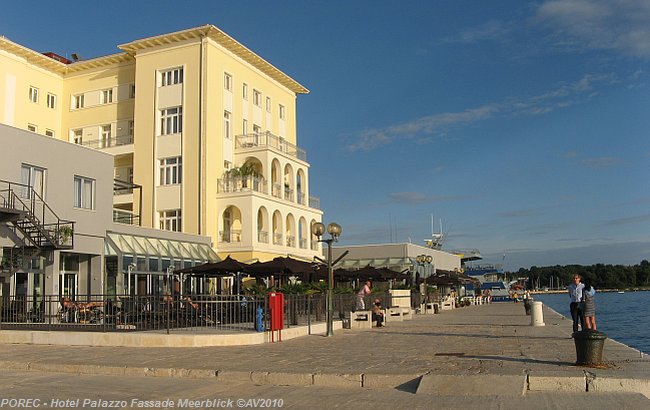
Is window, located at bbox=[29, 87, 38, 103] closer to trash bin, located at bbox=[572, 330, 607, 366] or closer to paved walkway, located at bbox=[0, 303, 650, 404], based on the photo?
paved walkway, located at bbox=[0, 303, 650, 404]

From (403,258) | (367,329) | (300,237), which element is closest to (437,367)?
(367,329)

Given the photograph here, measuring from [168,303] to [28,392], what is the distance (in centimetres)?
795

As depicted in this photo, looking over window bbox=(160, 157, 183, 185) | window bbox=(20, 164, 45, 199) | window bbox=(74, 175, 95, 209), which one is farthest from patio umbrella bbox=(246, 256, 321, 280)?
window bbox=(160, 157, 183, 185)

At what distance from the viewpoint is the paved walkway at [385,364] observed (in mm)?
10438

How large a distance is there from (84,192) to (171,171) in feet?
49.4

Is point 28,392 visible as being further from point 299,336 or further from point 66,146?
point 66,146

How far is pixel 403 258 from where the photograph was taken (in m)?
65.7

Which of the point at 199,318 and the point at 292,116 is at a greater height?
the point at 292,116

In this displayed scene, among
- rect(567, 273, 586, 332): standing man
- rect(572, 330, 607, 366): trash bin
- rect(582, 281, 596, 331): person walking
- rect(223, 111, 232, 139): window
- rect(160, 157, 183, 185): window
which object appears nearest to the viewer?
rect(572, 330, 607, 366): trash bin

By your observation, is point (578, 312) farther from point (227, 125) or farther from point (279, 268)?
point (227, 125)

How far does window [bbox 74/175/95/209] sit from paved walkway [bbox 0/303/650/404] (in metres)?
13.0

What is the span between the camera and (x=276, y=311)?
18.9m

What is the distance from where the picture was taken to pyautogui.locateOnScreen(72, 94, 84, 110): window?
167 feet

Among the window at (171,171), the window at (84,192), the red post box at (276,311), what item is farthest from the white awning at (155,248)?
the red post box at (276,311)
